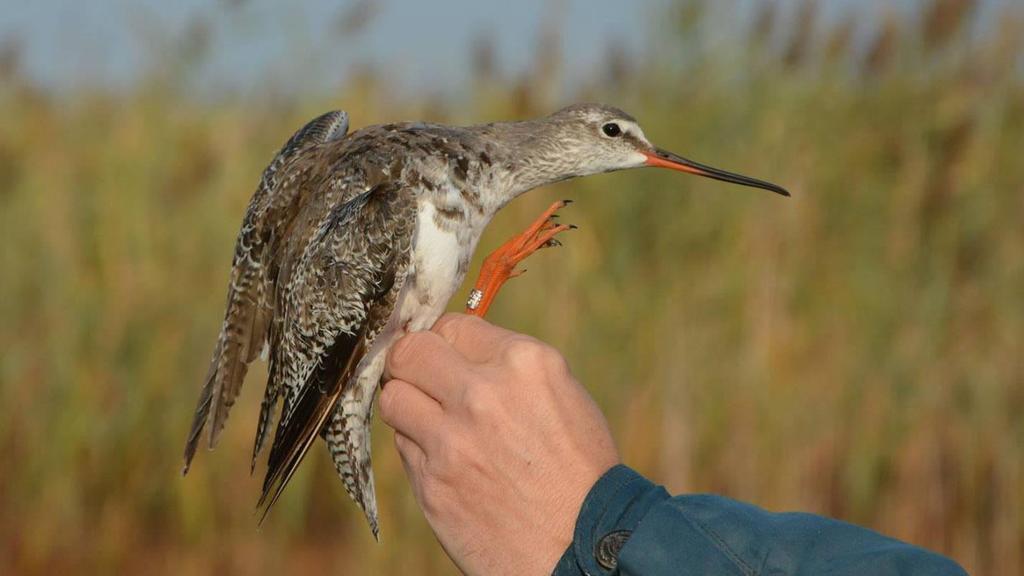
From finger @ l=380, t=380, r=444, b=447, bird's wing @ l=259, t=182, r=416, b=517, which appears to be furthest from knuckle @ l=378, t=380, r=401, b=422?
bird's wing @ l=259, t=182, r=416, b=517

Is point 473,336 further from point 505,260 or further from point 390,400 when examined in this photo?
point 505,260

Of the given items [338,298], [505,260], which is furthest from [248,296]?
[505,260]

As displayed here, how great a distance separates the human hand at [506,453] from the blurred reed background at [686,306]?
9.15 ft

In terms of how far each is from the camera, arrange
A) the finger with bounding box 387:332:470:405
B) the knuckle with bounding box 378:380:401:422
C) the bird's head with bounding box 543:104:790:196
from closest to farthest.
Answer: the finger with bounding box 387:332:470:405 < the knuckle with bounding box 378:380:401:422 < the bird's head with bounding box 543:104:790:196

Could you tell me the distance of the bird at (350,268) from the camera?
2699 millimetres

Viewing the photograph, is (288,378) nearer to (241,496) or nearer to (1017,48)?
(241,496)

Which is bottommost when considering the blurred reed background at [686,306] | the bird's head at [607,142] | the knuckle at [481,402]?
the blurred reed background at [686,306]

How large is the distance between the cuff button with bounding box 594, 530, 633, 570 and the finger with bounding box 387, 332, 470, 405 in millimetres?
469

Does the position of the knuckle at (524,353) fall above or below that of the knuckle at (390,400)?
above

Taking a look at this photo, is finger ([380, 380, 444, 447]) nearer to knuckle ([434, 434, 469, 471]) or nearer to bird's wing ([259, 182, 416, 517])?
knuckle ([434, 434, 469, 471])

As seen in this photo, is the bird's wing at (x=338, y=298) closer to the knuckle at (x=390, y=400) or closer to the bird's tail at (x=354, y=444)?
the bird's tail at (x=354, y=444)

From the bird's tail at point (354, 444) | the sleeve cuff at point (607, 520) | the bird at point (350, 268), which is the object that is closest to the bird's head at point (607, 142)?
the bird at point (350, 268)

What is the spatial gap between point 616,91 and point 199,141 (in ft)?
6.39

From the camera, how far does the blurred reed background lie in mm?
4875
